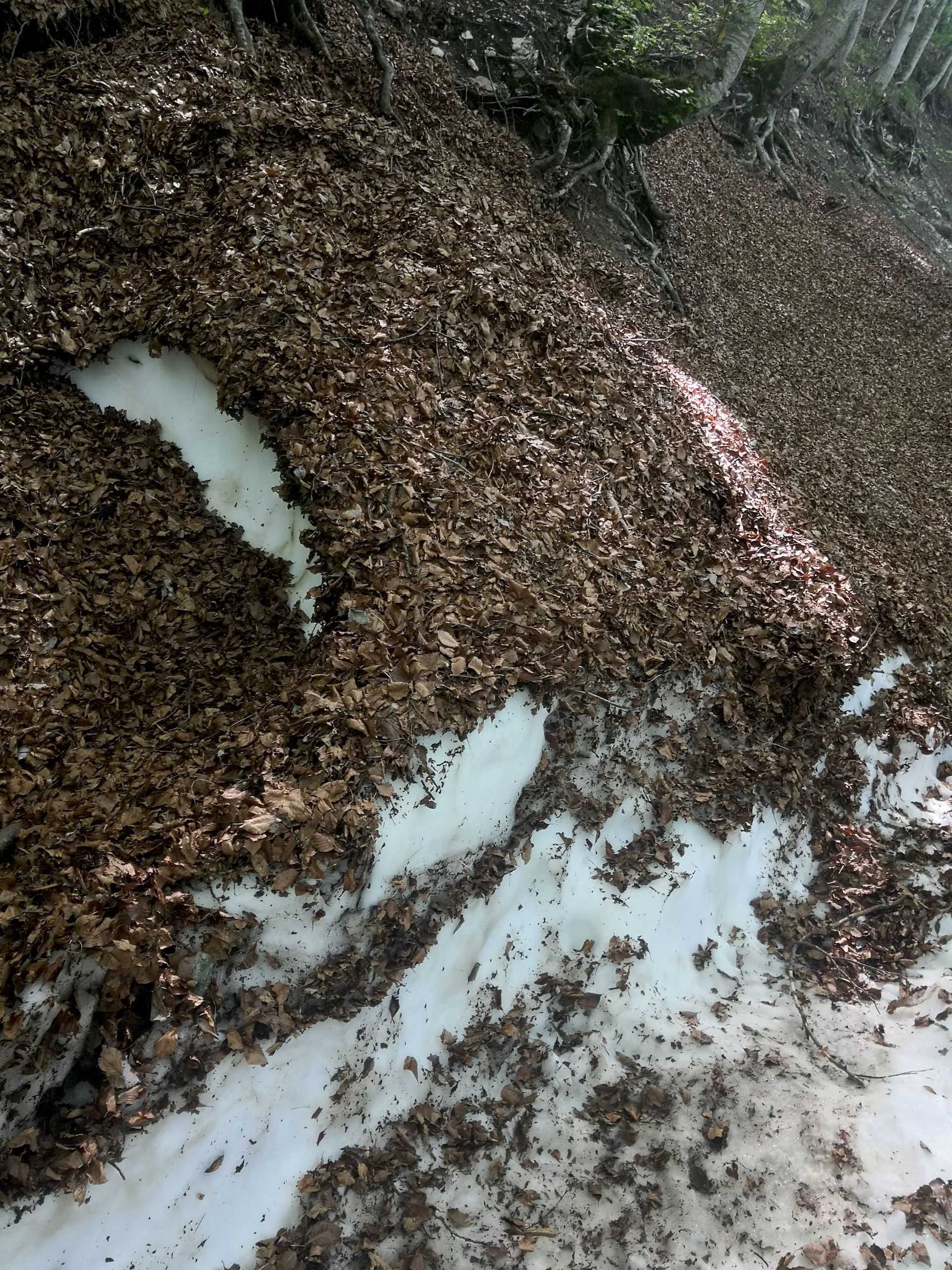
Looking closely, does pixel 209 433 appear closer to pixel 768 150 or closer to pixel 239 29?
pixel 239 29

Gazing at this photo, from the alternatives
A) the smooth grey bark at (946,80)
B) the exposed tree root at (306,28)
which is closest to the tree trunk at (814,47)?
the exposed tree root at (306,28)

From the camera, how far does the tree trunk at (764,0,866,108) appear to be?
547 inches

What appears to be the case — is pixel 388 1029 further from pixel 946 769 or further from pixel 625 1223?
pixel 946 769

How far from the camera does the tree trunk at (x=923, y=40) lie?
19.9m

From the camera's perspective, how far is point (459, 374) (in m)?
5.42

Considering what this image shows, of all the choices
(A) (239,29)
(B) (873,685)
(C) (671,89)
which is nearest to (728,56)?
(C) (671,89)

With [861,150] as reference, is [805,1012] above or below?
below

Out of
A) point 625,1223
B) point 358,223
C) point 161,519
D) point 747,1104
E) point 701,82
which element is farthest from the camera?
point 701,82

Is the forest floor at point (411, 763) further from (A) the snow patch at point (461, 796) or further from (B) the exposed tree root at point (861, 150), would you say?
(B) the exposed tree root at point (861, 150)

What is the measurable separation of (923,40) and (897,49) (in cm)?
336

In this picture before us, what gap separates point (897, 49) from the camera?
60.3 feet

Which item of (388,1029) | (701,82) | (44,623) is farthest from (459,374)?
(701,82)

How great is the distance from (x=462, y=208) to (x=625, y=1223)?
7218 mm

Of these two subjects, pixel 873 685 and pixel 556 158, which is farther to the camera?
pixel 556 158
